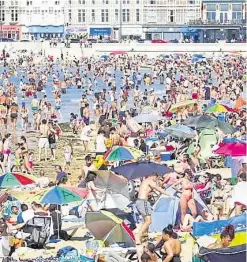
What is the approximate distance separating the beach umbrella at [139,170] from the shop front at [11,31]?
6808cm

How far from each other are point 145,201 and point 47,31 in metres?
70.3

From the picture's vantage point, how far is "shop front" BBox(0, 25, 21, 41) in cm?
8012

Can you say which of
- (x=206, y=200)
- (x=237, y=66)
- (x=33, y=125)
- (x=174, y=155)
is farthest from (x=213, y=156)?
(x=237, y=66)

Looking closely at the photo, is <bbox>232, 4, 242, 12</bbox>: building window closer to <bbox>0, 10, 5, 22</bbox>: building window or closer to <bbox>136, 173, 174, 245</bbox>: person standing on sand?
<bbox>0, 10, 5, 22</bbox>: building window

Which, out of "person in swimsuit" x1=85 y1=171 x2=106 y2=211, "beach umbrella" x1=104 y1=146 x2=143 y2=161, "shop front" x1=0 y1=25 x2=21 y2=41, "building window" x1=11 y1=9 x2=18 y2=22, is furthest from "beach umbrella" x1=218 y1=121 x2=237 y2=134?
"building window" x1=11 y1=9 x2=18 y2=22

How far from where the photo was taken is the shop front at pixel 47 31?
80688 mm

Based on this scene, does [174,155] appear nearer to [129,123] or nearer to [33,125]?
[129,123]

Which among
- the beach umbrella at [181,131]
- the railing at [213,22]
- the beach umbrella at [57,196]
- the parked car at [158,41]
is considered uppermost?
the railing at [213,22]

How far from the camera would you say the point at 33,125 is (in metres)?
25.3

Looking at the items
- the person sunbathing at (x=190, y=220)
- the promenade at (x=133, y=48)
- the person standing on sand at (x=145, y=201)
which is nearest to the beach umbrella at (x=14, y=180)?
the person standing on sand at (x=145, y=201)

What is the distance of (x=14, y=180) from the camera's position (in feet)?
41.9

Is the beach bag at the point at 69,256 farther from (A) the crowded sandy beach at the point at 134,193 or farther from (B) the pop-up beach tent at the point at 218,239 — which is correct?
(B) the pop-up beach tent at the point at 218,239

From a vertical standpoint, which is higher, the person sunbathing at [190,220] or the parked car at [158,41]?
the person sunbathing at [190,220]

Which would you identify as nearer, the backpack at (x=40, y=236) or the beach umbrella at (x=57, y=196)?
the backpack at (x=40, y=236)
